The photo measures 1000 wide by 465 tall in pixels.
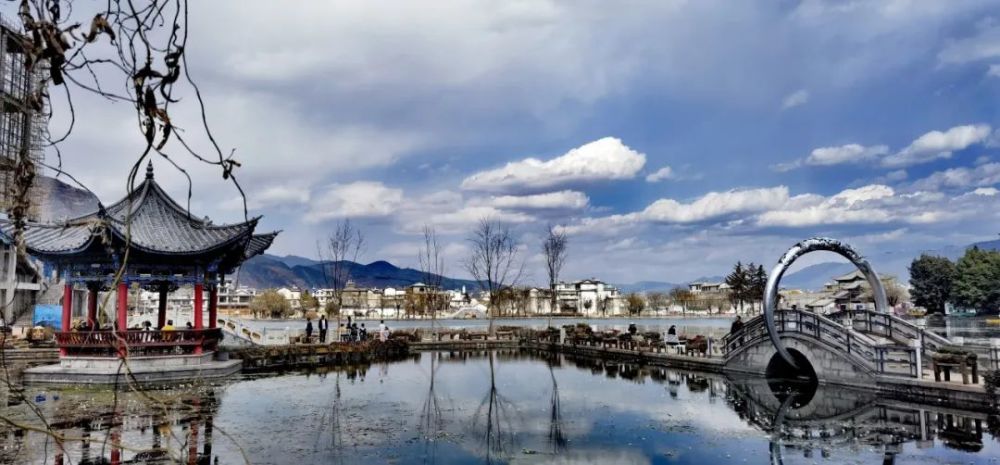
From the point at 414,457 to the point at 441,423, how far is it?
10.8 feet

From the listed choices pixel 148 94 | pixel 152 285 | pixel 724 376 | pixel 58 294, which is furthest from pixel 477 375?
pixel 58 294

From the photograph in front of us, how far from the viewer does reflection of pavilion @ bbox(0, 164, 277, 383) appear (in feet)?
65.4

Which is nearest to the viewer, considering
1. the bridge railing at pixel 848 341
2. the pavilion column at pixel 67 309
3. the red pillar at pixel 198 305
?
the bridge railing at pixel 848 341

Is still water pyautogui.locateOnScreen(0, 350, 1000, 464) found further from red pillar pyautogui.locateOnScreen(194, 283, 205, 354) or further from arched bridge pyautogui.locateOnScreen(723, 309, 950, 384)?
red pillar pyautogui.locateOnScreen(194, 283, 205, 354)

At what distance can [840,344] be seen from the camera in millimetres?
17672

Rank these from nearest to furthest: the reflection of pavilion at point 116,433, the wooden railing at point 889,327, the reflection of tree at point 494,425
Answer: the reflection of pavilion at point 116,433, the reflection of tree at point 494,425, the wooden railing at point 889,327

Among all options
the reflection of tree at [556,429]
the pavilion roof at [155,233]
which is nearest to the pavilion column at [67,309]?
the pavilion roof at [155,233]

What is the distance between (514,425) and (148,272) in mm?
14411

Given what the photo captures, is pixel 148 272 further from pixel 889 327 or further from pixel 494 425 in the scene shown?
pixel 889 327

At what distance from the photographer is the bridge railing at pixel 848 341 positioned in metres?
16.5

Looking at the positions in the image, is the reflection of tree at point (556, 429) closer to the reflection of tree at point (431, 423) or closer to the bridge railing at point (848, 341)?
the reflection of tree at point (431, 423)

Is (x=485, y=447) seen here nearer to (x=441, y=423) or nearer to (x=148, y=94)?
(x=441, y=423)

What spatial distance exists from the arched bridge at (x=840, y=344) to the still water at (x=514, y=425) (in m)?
0.80

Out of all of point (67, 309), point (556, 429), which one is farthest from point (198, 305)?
point (556, 429)
